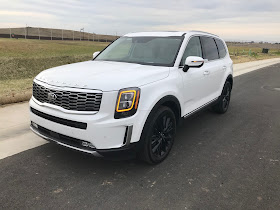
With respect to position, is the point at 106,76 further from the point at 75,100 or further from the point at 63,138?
the point at 63,138

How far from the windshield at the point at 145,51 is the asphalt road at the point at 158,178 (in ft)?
4.89

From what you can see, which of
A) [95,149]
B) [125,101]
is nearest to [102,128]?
[95,149]

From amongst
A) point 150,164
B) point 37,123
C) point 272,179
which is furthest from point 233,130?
point 37,123

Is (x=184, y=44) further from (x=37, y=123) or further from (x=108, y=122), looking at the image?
(x=37, y=123)

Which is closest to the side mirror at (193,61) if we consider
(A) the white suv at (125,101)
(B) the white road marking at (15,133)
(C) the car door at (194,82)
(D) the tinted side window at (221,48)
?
(A) the white suv at (125,101)

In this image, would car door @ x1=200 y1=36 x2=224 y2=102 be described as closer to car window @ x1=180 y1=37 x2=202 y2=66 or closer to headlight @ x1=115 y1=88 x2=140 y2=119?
car window @ x1=180 y1=37 x2=202 y2=66

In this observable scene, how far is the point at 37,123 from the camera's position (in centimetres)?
344

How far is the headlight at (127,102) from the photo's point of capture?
9.69 feet

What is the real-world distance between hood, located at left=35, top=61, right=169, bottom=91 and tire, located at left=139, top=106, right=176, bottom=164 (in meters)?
0.48

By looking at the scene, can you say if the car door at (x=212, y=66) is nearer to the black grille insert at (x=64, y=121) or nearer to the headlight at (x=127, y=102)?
the headlight at (x=127, y=102)

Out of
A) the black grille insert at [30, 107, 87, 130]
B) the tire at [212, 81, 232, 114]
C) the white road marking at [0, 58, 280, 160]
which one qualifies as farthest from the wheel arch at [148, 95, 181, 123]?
the tire at [212, 81, 232, 114]

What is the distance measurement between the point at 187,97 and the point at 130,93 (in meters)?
1.46

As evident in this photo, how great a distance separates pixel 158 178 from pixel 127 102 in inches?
43.0

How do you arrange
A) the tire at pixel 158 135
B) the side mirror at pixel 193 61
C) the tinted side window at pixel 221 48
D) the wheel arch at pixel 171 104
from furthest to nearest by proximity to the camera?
the tinted side window at pixel 221 48 → the side mirror at pixel 193 61 → the wheel arch at pixel 171 104 → the tire at pixel 158 135
